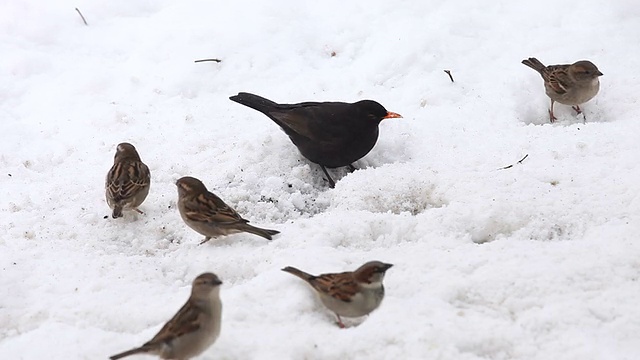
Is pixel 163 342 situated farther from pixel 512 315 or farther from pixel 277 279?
pixel 512 315

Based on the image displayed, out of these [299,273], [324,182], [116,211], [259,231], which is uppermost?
[299,273]

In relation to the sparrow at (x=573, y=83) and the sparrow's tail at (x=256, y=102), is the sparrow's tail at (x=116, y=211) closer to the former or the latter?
the sparrow's tail at (x=256, y=102)

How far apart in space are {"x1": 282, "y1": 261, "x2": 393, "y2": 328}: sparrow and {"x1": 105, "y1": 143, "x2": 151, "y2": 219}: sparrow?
2.21m

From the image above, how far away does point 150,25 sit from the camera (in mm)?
8750

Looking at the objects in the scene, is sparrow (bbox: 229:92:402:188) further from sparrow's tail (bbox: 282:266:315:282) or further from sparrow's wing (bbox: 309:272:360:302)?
sparrow's wing (bbox: 309:272:360:302)

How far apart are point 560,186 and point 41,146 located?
199 inches

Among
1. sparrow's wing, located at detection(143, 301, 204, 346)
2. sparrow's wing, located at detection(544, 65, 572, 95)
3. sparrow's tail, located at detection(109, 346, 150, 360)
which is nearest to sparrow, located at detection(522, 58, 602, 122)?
sparrow's wing, located at detection(544, 65, 572, 95)

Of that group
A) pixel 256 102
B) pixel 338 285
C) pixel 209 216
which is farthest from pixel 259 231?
pixel 256 102

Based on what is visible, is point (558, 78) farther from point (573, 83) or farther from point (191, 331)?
point (191, 331)

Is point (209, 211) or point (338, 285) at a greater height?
point (338, 285)

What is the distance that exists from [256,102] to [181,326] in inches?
138

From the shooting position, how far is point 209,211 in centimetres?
508

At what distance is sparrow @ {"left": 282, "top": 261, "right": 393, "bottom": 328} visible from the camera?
3.96m

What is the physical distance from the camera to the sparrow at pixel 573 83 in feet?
21.3
